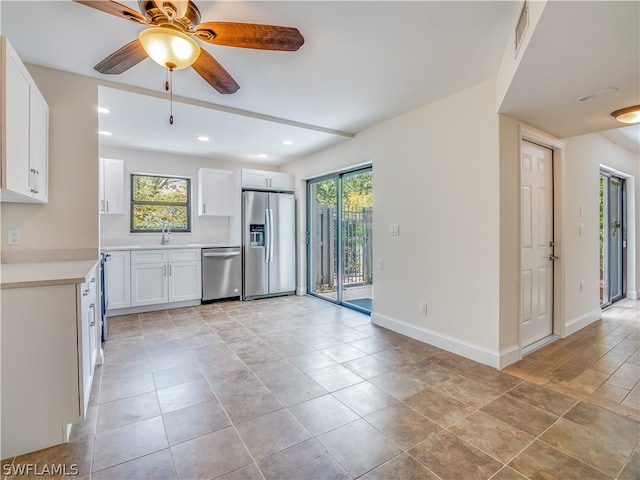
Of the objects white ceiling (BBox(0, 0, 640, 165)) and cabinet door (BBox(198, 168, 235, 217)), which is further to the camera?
cabinet door (BBox(198, 168, 235, 217))

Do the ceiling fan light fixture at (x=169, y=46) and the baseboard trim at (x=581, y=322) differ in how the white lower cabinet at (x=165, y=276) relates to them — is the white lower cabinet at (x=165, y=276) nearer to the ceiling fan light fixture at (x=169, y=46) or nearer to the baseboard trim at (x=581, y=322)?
the ceiling fan light fixture at (x=169, y=46)

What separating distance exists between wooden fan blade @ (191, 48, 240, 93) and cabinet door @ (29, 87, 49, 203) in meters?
1.24

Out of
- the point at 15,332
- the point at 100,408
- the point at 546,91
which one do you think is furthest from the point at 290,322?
the point at 546,91

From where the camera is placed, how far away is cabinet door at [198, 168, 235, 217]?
16.5 feet

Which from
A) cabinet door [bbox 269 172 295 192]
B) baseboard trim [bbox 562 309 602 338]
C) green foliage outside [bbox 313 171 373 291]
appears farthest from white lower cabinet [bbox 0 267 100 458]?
baseboard trim [bbox 562 309 602 338]

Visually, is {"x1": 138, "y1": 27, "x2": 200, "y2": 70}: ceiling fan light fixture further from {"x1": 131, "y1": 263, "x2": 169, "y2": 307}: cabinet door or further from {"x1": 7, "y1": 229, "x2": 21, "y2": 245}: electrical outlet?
{"x1": 131, "y1": 263, "x2": 169, "y2": 307}: cabinet door

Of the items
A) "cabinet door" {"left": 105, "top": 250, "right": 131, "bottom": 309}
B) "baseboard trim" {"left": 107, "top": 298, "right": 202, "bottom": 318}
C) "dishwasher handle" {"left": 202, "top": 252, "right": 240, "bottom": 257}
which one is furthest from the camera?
"dishwasher handle" {"left": 202, "top": 252, "right": 240, "bottom": 257}

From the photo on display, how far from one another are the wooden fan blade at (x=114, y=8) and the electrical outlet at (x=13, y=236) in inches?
78.0

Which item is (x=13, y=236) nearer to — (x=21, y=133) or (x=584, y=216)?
(x=21, y=133)

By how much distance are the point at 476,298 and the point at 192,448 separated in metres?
2.43

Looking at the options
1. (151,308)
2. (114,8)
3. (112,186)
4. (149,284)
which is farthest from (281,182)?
(114,8)

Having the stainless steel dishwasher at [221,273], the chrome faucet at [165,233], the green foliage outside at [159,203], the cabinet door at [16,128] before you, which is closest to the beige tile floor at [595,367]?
the cabinet door at [16,128]

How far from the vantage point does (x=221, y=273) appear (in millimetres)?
4918

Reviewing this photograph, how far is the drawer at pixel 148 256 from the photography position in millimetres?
4234
